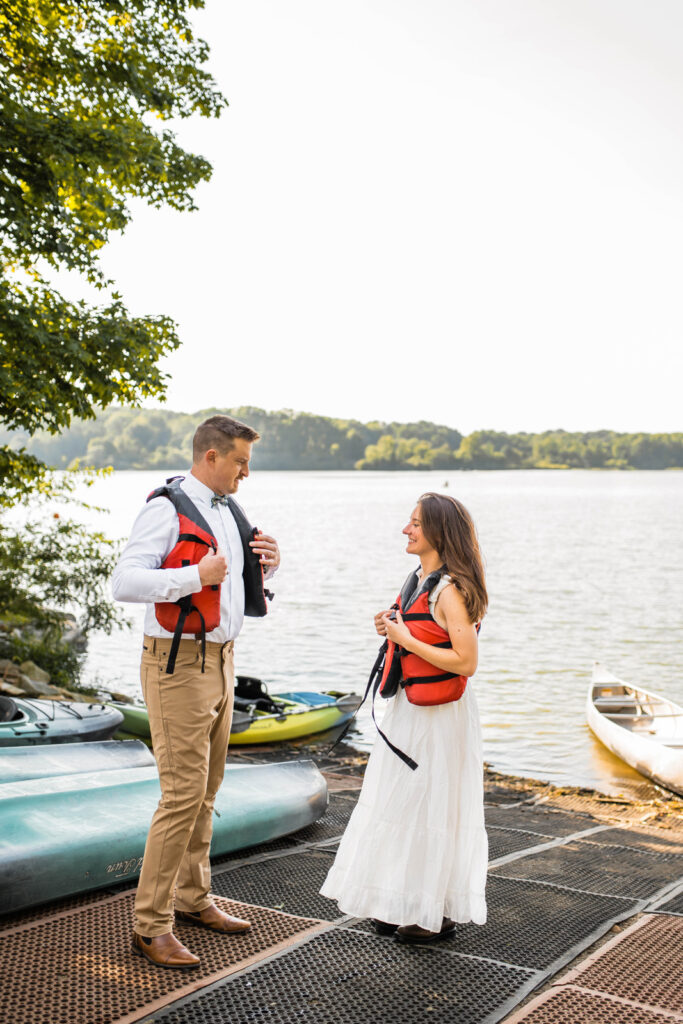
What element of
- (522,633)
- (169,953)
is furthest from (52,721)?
(522,633)

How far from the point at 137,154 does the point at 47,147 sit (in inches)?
53.2

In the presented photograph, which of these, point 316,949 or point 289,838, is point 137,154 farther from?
point 316,949

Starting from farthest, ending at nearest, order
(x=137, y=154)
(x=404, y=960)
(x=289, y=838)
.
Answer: (x=137, y=154), (x=289, y=838), (x=404, y=960)

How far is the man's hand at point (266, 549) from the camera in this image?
4.10 metres

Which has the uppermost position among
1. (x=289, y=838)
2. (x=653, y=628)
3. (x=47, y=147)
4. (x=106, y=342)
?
(x=47, y=147)

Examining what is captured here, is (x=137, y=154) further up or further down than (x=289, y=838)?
further up

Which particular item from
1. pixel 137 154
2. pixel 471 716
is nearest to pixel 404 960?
pixel 471 716

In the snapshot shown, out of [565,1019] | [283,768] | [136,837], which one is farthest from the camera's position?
[283,768]

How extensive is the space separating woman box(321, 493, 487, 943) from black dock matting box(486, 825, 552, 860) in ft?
7.02

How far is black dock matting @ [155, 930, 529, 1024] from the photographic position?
135 inches

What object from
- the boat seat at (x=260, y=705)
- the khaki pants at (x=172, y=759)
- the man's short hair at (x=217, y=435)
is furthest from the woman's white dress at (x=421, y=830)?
the boat seat at (x=260, y=705)

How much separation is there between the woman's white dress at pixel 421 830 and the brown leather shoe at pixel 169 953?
723mm

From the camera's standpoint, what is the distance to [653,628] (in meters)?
29.7

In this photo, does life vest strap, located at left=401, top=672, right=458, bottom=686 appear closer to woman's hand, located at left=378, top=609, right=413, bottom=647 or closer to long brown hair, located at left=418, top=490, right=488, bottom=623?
woman's hand, located at left=378, top=609, right=413, bottom=647
